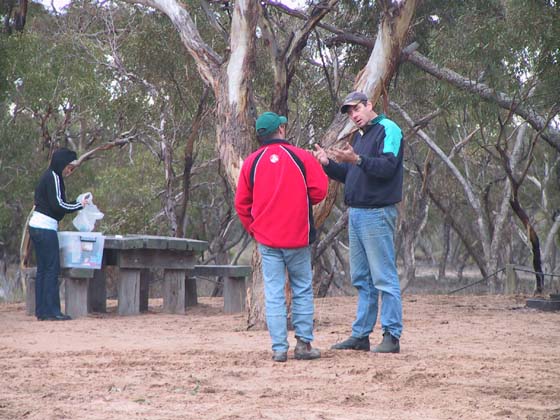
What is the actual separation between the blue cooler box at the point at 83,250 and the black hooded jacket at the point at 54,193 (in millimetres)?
412

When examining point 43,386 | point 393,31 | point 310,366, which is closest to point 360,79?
point 393,31

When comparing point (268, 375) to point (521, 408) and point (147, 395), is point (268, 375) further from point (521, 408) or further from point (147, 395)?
point (521, 408)

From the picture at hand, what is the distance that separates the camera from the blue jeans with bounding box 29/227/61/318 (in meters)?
9.97

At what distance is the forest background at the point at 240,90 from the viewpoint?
9.66 m

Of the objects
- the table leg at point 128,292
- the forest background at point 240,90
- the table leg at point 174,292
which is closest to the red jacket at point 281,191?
the forest background at point 240,90

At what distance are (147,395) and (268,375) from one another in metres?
1.00

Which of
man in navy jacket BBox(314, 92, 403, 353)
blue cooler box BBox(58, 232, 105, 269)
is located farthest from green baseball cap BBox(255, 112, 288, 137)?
blue cooler box BBox(58, 232, 105, 269)

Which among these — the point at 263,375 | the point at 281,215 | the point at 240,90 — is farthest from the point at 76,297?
the point at 263,375

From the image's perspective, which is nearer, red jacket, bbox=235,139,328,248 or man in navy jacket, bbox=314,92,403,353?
red jacket, bbox=235,139,328,248

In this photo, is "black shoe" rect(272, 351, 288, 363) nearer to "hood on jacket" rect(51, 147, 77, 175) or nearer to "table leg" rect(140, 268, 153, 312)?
"hood on jacket" rect(51, 147, 77, 175)

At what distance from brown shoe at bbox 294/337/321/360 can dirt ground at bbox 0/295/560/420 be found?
0.43 ft

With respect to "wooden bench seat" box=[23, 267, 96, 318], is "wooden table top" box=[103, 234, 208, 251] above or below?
above

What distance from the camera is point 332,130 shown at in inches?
359

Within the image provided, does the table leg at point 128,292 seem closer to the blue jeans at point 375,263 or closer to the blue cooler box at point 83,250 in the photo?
the blue cooler box at point 83,250
